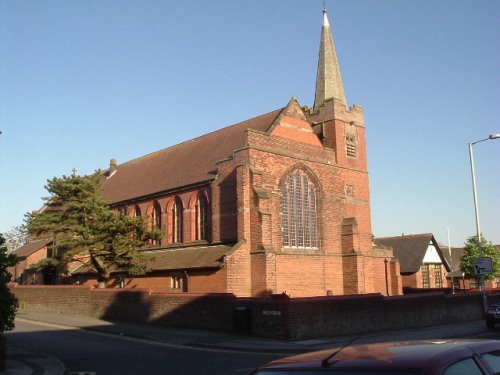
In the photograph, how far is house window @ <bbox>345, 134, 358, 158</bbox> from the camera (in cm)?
4003

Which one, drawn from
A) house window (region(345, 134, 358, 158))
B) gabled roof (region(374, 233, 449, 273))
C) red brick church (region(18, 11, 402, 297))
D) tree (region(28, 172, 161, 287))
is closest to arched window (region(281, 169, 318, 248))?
red brick church (region(18, 11, 402, 297))

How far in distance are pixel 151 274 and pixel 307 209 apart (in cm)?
1135

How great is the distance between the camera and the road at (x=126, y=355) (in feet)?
45.9

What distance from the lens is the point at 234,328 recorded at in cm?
2203

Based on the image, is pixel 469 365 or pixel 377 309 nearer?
pixel 469 365

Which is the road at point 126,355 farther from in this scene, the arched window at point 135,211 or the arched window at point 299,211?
the arched window at point 135,211

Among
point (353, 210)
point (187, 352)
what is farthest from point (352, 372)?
point (353, 210)

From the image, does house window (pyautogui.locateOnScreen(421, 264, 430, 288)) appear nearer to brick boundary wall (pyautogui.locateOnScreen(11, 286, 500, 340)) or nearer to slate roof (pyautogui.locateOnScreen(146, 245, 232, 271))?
brick boundary wall (pyautogui.locateOnScreen(11, 286, 500, 340))

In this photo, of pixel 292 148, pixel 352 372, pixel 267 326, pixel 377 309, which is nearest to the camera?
pixel 352 372

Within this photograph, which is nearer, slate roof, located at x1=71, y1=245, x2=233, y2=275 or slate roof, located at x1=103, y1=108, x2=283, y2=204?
slate roof, located at x1=71, y1=245, x2=233, y2=275

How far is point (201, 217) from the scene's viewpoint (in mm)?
36844

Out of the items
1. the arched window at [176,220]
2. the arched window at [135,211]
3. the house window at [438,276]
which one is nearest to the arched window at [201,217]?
the arched window at [176,220]

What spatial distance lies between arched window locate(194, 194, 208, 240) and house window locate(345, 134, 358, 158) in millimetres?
11633

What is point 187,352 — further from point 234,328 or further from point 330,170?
point 330,170
